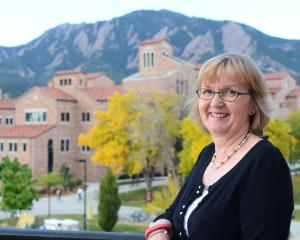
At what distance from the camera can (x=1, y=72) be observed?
35.9 m

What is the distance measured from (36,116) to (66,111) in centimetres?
118

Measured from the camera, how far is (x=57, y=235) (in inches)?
45.4

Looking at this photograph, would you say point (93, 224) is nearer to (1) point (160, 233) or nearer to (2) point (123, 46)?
(1) point (160, 233)

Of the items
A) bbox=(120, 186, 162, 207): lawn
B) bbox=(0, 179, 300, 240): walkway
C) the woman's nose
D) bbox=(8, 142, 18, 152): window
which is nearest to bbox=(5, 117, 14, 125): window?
bbox=(8, 142, 18, 152): window

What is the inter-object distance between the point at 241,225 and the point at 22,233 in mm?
605

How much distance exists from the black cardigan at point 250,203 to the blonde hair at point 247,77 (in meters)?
0.06

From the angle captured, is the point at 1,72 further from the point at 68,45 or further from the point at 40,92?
the point at 40,92

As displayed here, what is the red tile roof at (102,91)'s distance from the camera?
63.6 ft

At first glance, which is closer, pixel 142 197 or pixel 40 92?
pixel 142 197

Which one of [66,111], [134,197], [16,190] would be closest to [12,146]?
[66,111]

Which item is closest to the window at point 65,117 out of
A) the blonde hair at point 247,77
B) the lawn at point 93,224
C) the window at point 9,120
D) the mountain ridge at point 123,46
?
the window at point 9,120

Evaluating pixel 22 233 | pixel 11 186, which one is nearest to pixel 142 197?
pixel 11 186

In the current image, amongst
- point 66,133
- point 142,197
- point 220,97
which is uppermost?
point 220,97

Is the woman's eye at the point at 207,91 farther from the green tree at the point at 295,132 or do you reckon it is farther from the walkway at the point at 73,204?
the green tree at the point at 295,132
